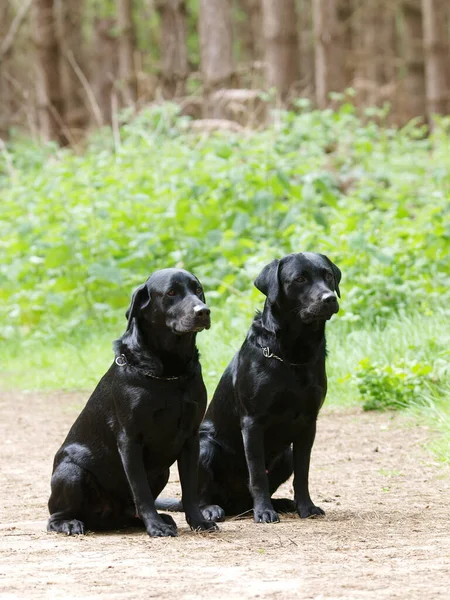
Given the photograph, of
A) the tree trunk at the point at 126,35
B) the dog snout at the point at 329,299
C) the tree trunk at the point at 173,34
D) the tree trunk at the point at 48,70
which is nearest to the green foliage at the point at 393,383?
the dog snout at the point at 329,299

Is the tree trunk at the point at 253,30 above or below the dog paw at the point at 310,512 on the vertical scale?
above

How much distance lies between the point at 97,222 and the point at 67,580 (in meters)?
8.61

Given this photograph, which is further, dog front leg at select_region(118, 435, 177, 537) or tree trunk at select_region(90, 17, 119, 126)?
tree trunk at select_region(90, 17, 119, 126)

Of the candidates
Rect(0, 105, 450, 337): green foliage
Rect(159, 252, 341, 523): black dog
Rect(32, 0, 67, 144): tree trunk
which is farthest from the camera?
Rect(32, 0, 67, 144): tree trunk

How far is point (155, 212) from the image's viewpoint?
39.6ft

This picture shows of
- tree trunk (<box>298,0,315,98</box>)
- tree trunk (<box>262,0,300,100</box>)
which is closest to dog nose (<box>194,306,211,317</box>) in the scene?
tree trunk (<box>262,0,300,100</box>)

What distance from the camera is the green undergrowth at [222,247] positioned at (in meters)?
9.37

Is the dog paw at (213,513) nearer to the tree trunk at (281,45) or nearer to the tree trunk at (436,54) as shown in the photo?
the tree trunk at (281,45)

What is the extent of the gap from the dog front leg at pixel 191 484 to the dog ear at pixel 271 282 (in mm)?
886

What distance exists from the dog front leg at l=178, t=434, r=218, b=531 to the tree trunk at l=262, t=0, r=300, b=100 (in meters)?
15.2

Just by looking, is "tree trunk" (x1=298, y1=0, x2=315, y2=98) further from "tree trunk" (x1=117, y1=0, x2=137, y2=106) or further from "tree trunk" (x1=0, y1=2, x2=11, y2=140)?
"tree trunk" (x1=117, y1=0, x2=137, y2=106)

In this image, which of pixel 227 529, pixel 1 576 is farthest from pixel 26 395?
pixel 1 576

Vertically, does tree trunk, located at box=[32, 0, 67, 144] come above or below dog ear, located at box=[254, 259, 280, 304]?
above

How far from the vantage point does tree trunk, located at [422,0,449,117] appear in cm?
2445
